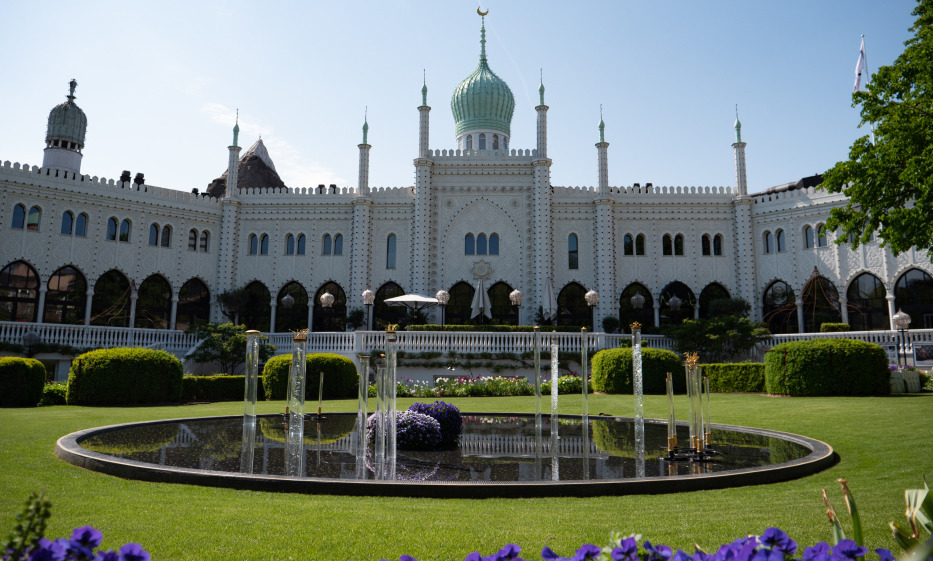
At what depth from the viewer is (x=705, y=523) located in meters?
5.79

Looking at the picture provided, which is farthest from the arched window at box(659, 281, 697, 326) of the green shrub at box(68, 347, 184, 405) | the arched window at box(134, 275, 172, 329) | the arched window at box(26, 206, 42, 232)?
the arched window at box(26, 206, 42, 232)

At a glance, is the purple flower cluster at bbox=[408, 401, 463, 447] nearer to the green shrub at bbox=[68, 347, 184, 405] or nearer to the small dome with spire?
the green shrub at bbox=[68, 347, 184, 405]

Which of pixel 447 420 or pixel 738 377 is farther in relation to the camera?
pixel 738 377

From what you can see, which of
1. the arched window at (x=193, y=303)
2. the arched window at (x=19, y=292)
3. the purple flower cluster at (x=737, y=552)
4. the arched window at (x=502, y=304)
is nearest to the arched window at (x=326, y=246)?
the arched window at (x=193, y=303)

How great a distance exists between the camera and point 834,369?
63.3ft

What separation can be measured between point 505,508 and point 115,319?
36653 mm

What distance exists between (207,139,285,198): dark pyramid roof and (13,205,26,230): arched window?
17915mm

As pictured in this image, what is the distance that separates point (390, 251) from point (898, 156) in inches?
1151

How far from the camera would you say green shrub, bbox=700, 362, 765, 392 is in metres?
22.2

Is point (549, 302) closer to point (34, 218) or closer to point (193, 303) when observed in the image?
point (193, 303)

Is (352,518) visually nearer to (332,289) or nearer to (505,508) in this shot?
(505,508)

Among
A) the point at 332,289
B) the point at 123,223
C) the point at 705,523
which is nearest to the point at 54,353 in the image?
the point at 123,223

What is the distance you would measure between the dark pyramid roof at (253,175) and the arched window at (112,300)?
53.2 feet

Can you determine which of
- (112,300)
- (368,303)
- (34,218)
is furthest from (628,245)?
(34,218)
